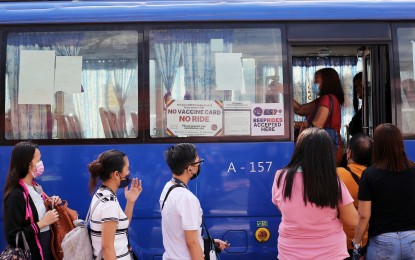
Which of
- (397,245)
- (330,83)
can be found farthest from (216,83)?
(397,245)

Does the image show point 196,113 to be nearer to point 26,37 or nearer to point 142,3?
point 142,3

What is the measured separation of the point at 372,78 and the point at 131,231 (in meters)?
3.09

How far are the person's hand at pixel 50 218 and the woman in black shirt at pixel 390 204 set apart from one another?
242 centimetres

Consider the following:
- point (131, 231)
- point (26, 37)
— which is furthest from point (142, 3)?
point (131, 231)

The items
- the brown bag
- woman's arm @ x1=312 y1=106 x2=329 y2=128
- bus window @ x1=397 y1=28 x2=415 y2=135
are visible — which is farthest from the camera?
woman's arm @ x1=312 y1=106 x2=329 y2=128

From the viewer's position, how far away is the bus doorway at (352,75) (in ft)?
19.1

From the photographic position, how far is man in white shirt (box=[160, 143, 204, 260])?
354cm

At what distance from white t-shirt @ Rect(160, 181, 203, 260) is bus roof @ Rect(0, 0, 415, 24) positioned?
100 inches

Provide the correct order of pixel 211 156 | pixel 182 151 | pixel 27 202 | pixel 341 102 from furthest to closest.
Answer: pixel 341 102, pixel 211 156, pixel 27 202, pixel 182 151

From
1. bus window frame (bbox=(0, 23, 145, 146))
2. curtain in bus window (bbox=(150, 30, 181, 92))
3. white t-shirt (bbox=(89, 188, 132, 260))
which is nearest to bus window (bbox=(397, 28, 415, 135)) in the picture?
curtain in bus window (bbox=(150, 30, 181, 92))

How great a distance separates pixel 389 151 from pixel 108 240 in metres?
2.24

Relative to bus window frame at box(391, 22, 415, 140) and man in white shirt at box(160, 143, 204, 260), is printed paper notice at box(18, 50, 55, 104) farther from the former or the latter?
bus window frame at box(391, 22, 415, 140)

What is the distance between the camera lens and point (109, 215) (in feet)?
12.0

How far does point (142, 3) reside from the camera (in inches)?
224
